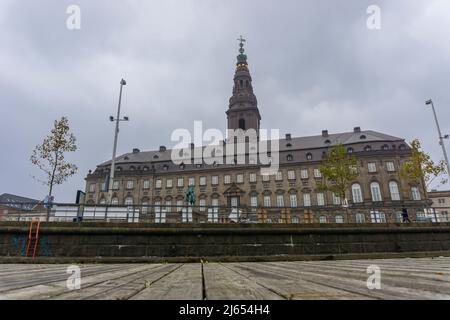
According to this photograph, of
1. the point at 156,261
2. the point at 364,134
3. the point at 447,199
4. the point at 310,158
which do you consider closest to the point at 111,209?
the point at 156,261

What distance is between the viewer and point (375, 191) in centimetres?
4566

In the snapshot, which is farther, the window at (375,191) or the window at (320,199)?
the window at (320,199)

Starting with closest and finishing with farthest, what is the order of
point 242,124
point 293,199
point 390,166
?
point 390,166 < point 293,199 < point 242,124

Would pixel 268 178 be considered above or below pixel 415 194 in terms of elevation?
above

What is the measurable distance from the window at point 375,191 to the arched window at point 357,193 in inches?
74.9

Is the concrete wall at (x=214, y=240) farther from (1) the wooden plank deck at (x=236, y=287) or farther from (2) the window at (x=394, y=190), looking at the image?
(2) the window at (x=394, y=190)

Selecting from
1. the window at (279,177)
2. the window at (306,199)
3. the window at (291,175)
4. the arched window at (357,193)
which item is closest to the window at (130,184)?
the window at (279,177)

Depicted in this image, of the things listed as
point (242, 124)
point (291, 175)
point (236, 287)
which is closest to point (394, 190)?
point (291, 175)

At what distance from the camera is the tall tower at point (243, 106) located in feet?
202

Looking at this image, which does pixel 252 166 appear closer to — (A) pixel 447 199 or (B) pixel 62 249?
(B) pixel 62 249

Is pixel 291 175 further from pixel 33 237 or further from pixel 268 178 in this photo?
pixel 33 237

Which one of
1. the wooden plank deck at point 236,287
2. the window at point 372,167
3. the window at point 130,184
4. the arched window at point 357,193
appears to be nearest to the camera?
the wooden plank deck at point 236,287

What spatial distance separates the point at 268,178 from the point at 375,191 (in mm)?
18902

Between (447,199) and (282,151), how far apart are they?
59.1 m
